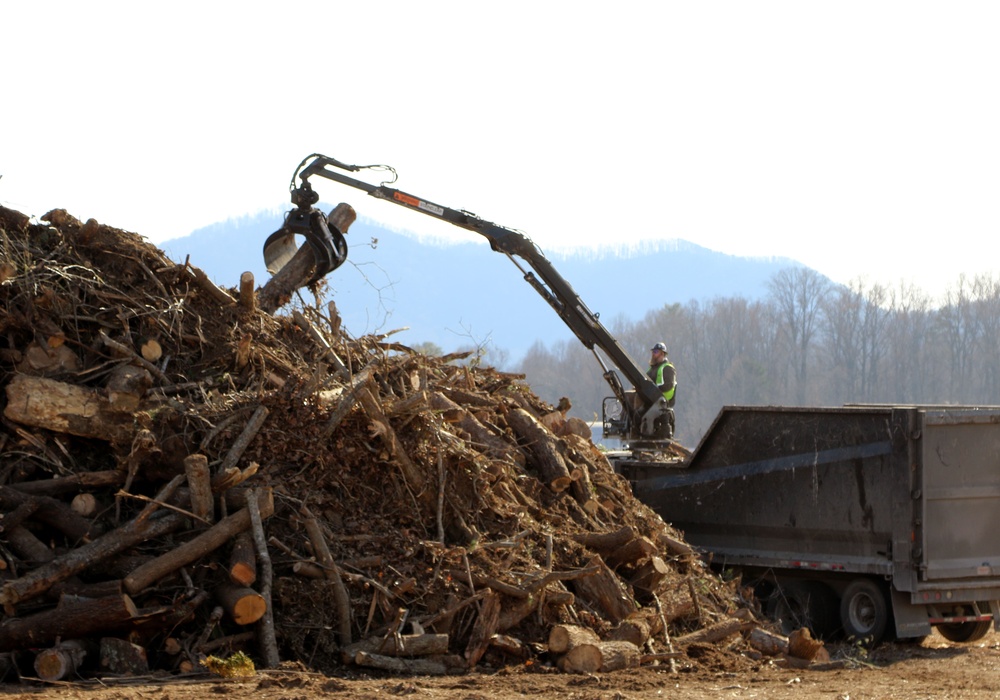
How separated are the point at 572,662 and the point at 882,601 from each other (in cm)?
373

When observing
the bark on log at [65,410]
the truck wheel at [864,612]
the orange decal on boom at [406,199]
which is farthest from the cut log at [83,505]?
the truck wheel at [864,612]

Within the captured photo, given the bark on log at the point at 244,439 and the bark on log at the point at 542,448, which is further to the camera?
the bark on log at the point at 542,448

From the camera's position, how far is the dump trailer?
10445 mm

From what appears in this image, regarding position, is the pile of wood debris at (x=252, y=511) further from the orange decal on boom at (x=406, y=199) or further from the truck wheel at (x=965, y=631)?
the orange decal on boom at (x=406, y=199)

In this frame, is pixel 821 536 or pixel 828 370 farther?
pixel 828 370

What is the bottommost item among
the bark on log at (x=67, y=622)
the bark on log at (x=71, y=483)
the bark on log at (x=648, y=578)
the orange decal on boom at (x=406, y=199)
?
the bark on log at (x=67, y=622)

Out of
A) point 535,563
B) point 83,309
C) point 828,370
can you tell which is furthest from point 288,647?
point 828,370

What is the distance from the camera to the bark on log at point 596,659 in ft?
27.9

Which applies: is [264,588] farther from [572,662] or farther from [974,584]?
[974,584]

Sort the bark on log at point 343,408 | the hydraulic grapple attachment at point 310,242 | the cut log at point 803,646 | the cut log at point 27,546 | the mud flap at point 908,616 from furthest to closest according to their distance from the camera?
1. the hydraulic grapple attachment at point 310,242
2. the mud flap at point 908,616
3. the cut log at point 803,646
4. the bark on log at point 343,408
5. the cut log at point 27,546

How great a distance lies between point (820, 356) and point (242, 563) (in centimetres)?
8733

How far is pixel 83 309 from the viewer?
9.52 metres

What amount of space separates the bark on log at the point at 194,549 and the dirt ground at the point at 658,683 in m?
0.71

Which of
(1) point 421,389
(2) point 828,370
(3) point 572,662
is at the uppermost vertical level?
(2) point 828,370
